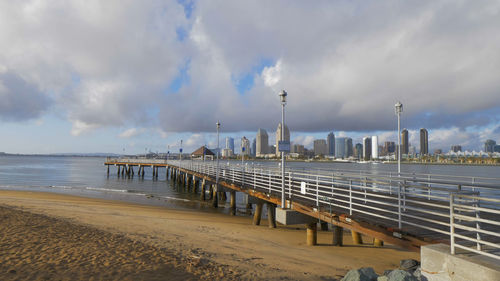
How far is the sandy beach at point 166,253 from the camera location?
21.4ft

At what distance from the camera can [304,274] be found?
7.28m

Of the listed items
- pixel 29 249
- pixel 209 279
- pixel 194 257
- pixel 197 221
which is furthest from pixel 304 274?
pixel 197 221

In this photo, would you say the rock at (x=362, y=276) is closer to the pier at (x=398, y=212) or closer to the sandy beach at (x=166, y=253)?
the pier at (x=398, y=212)

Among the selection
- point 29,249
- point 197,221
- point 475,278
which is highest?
point 475,278

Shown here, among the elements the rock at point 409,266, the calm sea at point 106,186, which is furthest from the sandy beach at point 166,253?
the calm sea at point 106,186

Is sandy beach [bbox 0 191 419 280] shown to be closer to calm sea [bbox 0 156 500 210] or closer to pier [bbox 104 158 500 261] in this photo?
pier [bbox 104 158 500 261]

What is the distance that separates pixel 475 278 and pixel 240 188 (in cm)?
1278

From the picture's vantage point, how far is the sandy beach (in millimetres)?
6527

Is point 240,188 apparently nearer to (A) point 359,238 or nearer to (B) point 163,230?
(B) point 163,230

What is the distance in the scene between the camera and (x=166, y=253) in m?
8.03

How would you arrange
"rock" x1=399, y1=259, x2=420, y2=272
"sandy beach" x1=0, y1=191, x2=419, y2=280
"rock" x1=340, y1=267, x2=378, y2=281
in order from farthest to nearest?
1. "rock" x1=399, y1=259, x2=420, y2=272
2. "sandy beach" x1=0, y1=191, x2=419, y2=280
3. "rock" x1=340, y1=267, x2=378, y2=281

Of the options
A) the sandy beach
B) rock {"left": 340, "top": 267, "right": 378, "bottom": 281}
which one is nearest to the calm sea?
the sandy beach

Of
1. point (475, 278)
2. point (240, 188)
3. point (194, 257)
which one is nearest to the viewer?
point (475, 278)

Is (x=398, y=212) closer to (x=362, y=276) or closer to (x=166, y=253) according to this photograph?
(x=362, y=276)
